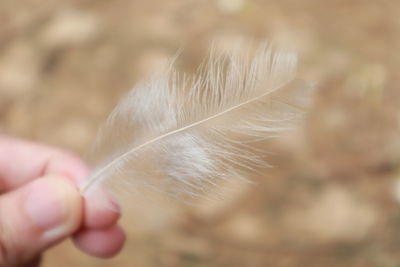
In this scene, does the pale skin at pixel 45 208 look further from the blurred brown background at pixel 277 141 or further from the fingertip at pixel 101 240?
the blurred brown background at pixel 277 141

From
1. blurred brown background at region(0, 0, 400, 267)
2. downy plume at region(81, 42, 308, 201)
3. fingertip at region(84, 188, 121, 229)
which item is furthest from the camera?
blurred brown background at region(0, 0, 400, 267)

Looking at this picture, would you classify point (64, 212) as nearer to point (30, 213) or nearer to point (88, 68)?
point (30, 213)

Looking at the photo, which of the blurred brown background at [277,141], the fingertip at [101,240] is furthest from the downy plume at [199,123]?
the blurred brown background at [277,141]

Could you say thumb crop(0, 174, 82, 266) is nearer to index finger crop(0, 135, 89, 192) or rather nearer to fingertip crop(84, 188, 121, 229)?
fingertip crop(84, 188, 121, 229)

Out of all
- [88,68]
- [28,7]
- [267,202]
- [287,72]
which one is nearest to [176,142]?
[287,72]

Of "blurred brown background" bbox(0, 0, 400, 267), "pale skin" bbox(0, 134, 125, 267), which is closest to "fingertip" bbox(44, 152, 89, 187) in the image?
"pale skin" bbox(0, 134, 125, 267)

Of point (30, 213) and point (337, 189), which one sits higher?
point (30, 213)
